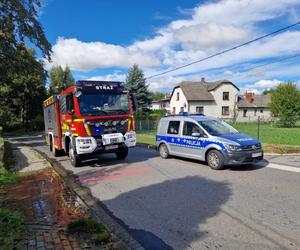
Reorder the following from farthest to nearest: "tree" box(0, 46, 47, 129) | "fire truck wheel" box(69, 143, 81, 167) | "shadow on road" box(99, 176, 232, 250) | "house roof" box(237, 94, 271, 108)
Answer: "house roof" box(237, 94, 271, 108) < "tree" box(0, 46, 47, 129) < "fire truck wheel" box(69, 143, 81, 167) < "shadow on road" box(99, 176, 232, 250)

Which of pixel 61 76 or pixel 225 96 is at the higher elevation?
pixel 61 76

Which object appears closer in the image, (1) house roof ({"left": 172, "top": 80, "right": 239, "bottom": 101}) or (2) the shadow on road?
(2) the shadow on road

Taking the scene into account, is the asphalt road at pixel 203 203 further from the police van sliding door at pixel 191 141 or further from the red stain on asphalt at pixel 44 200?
the red stain on asphalt at pixel 44 200

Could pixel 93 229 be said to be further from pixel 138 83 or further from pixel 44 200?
pixel 138 83

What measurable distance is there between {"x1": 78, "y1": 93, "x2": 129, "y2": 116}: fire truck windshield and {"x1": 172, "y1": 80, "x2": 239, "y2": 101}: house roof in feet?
126

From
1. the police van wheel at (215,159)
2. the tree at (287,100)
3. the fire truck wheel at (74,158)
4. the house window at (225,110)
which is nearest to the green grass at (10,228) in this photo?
the fire truck wheel at (74,158)

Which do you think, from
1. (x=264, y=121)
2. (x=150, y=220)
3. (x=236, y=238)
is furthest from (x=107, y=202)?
(x=264, y=121)

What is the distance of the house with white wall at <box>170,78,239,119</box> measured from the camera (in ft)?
163

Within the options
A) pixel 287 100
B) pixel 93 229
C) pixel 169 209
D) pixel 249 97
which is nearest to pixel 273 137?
pixel 169 209

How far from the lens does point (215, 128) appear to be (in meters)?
10.2

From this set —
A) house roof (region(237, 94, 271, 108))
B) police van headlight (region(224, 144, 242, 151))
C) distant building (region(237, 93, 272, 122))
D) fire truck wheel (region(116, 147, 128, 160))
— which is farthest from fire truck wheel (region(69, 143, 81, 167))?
house roof (region(237, 94, 271, 108))

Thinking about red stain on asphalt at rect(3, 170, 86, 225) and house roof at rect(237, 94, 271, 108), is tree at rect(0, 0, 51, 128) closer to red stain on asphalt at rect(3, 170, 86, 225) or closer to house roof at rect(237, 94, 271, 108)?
red stain on asphalt at rect(3, 170, 86, 225)

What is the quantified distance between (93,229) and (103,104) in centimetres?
658

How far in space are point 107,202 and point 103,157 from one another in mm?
6933
